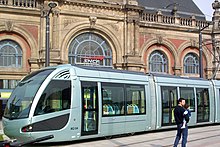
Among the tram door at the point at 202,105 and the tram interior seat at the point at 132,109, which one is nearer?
the tram interior seat at the point at 132,109

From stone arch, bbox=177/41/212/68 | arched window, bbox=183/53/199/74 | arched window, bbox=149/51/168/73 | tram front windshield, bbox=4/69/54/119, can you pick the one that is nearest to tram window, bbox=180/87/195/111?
tram front windshield, bbox=4/69/54/119

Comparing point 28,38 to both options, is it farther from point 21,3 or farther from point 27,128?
point 27,128

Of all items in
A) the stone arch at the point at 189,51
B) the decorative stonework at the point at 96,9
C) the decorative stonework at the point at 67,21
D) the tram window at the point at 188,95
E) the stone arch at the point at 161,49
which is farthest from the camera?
the stone arch at the point at 189,51

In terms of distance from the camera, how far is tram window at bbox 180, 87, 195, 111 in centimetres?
1702

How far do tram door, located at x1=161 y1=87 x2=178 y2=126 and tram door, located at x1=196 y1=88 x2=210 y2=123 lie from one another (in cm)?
209

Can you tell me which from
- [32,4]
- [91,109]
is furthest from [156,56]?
[91,109]

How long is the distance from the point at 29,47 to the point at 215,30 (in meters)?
20.1

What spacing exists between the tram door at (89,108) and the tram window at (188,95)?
570 cm

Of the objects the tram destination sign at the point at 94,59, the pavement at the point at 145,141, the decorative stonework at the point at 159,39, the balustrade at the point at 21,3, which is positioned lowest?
the pavement at the point at 145,141

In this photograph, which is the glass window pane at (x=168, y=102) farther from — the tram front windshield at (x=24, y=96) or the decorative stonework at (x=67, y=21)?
the decorative stonework at (x=67, y=21)

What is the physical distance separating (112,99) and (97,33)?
17542 mm

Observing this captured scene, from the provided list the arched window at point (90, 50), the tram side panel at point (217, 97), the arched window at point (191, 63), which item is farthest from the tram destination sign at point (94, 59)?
the tram side panel at point (217, 97)

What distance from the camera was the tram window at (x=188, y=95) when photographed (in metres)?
17.0

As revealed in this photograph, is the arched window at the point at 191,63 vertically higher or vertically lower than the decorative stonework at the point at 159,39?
lower
